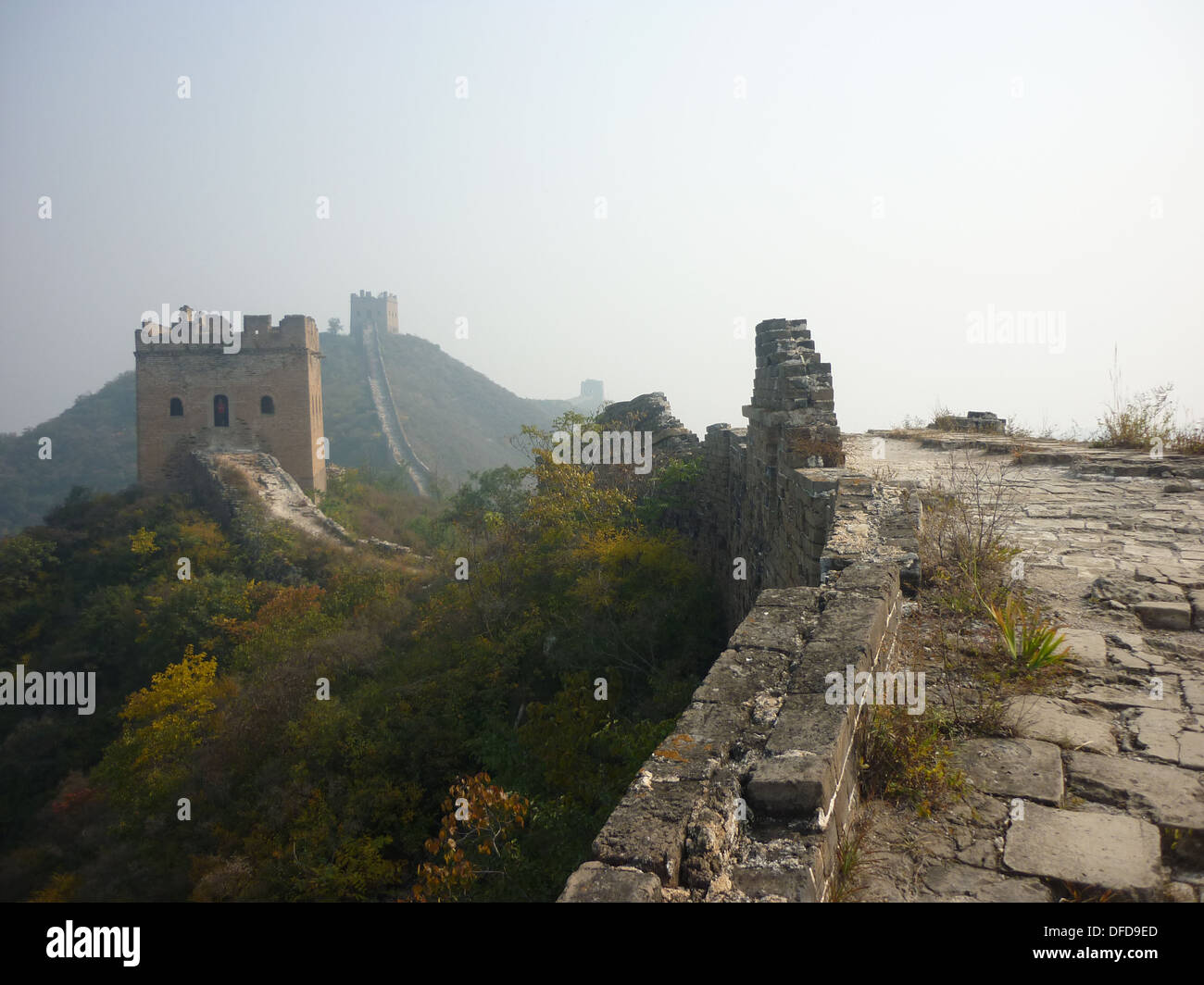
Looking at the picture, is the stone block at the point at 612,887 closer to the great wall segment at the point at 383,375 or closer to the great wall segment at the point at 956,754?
the great wall segment at the point at 956,754

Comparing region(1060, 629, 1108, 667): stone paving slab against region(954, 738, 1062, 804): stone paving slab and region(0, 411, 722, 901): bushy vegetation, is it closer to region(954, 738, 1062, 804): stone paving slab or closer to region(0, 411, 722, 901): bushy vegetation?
region(954, 738, 1062, 804): stone paving slab

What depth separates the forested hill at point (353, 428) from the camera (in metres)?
49.0

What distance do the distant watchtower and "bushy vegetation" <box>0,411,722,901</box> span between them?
223ft

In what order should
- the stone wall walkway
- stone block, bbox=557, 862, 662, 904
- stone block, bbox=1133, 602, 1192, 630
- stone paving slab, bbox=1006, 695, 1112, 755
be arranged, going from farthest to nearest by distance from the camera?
stone block, bbox=1133, 602, 1192, 630 < stone paving slab, bbox=1006, 695, 1112, 755 < the stone wall walkway < stone block, bbox=557, 862, 662, 904

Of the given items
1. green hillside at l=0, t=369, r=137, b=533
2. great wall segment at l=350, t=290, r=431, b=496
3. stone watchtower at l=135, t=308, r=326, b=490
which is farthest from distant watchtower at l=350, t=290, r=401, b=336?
stone watchtower at l=135, t=308, r=326, b=490

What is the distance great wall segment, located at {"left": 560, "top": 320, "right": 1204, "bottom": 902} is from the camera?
84.5 inches

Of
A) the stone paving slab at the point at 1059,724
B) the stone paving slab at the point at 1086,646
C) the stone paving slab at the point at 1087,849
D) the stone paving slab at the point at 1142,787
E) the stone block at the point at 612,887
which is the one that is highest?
the stone paving slab at the point at 1086,646

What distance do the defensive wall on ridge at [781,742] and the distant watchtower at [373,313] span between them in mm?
81224

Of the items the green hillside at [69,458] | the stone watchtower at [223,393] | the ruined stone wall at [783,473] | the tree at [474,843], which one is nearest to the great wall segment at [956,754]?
the ruined stone wall at [783,473]

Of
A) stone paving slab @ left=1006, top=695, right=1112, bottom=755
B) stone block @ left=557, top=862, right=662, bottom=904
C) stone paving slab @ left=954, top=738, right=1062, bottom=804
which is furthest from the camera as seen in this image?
stone paving slab @ left=1006, top=695, right=1112, bottom=755

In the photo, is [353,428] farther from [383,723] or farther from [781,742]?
[781,742]

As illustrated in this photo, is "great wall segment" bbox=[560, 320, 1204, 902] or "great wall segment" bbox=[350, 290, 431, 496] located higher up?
"great wall segment" bbox=[350, 290, 431, 496]

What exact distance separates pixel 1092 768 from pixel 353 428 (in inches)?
2336
